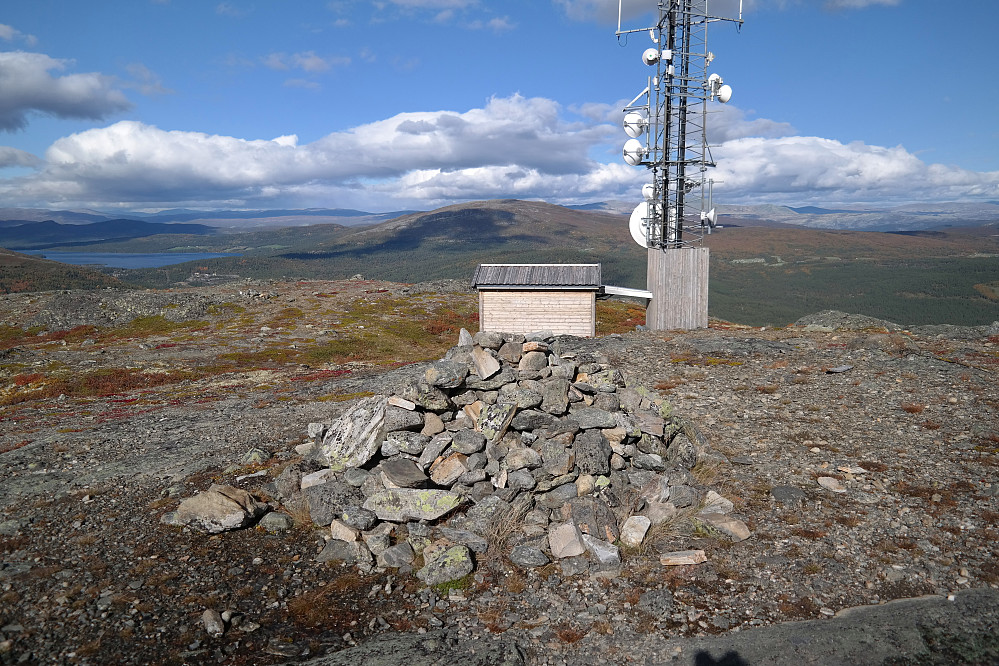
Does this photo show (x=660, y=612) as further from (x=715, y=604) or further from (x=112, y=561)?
(x=112, y=561)

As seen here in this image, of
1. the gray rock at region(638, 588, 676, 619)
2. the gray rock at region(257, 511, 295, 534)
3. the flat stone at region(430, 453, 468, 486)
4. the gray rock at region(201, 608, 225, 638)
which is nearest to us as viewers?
the gray rock at region(201, 608, 225, 638)

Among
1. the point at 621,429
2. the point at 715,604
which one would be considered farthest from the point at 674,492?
the point at 715,604

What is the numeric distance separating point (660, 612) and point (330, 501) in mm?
7407

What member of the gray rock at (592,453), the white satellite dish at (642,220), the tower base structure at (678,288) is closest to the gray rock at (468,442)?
the gray rock at (592,453)

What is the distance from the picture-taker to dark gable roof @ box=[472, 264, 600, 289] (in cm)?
3422

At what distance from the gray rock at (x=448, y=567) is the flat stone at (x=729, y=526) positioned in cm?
514

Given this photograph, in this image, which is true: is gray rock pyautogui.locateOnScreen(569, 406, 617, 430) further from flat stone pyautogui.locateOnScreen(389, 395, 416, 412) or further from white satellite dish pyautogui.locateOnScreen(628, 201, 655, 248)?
white satellite dish pyautogui.locateOnScreen(628, 201, 655, 248)

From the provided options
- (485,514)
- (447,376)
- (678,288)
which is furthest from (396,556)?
(678,288)

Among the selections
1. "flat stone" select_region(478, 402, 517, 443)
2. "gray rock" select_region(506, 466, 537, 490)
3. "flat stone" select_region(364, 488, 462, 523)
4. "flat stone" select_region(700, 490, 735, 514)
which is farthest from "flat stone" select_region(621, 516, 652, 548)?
"flat stone" select_region(364, 488, 462, 523)

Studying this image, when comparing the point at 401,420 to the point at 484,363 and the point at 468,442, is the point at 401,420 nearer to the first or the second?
the point at 468,442

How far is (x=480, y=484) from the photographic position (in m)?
12.6

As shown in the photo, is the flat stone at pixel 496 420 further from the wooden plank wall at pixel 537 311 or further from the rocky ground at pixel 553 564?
the wooden plank wall at pixel 537 311

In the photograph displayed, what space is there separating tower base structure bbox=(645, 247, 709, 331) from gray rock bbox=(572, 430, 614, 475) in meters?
27.1

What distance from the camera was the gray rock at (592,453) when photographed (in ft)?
41.9
